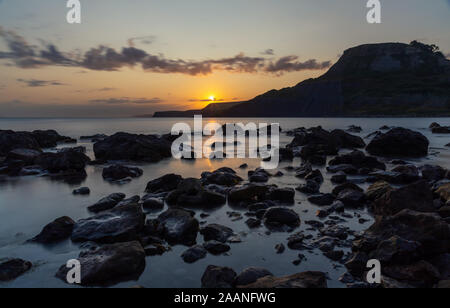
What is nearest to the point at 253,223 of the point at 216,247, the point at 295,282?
the point at 216,247

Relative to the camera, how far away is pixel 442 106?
17012 centimetres

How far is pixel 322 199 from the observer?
13.9m

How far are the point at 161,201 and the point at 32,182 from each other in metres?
12.8

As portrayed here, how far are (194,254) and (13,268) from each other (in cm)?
480

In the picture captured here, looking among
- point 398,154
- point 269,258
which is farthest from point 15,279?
point 398,154

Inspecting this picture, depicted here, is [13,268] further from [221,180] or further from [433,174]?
[433,174]

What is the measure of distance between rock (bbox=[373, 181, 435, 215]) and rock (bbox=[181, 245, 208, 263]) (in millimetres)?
7317

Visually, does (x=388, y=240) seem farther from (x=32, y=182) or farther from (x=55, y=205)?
(x=32, y=182)

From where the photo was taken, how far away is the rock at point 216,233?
9.92 meters

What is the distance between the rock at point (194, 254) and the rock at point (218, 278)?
1283 mm

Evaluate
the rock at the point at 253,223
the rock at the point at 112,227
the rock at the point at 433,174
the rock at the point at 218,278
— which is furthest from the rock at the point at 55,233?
the rock at the point at 433,174

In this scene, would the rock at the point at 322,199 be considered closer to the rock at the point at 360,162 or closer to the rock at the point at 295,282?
the rock at the point at 295,282

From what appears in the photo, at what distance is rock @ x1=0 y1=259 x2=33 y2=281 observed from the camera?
7.62m

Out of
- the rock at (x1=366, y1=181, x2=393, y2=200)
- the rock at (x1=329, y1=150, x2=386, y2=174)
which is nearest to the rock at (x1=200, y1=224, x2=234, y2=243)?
the rock at (x1=366, y1=181, x2=393, y2=200)
